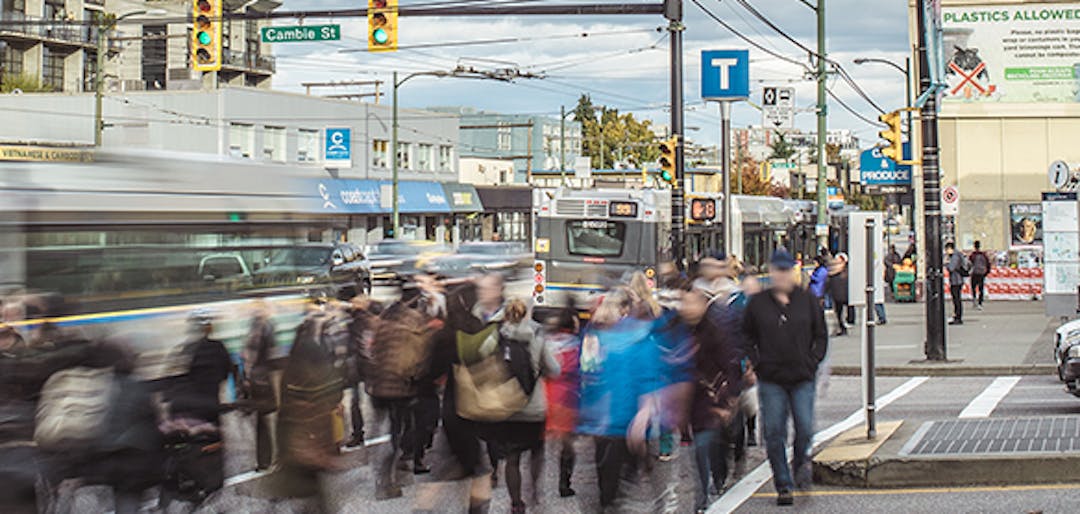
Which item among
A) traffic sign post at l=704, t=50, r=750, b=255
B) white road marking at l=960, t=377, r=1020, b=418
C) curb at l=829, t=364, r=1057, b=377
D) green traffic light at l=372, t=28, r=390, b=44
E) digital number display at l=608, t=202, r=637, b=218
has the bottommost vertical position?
white road marking at l=960, t=377, r=1020, b=418

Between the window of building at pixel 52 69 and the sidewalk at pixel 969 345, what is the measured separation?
52.0m

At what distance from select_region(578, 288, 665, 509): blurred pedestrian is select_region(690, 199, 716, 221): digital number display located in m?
20.6

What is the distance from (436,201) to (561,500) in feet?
177

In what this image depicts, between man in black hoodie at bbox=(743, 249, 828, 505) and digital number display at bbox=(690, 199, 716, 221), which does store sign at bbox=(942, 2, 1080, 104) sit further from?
man in black hoodie at bbox=(743, 249, 828, 505)

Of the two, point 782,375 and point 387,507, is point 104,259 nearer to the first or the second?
point 387,507

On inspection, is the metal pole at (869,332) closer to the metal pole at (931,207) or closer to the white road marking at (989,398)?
the white road marking at (989,398)

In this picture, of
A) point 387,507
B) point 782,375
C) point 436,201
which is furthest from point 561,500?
point 436,201

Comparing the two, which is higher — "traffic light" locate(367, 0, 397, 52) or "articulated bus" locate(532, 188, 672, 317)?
"traffic light" locate(367, 0, 397, 52)

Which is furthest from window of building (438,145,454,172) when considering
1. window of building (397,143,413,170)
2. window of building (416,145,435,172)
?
window of building (397,143,413,170)

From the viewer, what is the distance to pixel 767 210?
109 ft

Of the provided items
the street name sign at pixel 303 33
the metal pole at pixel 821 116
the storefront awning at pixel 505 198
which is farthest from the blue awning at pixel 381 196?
the street name sign at pixel 303 33

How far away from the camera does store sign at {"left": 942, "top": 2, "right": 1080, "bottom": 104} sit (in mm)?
39375

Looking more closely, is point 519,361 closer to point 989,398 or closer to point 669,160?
point 989,398

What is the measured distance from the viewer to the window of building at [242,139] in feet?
172
